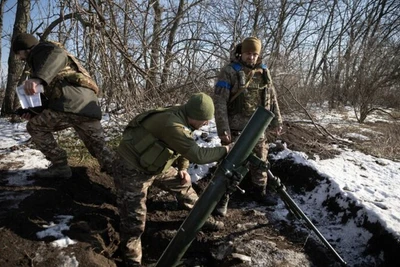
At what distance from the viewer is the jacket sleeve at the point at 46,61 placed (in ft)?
9.50

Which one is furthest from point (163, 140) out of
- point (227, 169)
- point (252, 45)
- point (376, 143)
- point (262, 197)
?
point (376, 143)

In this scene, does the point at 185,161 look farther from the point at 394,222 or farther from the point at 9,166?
the point at 9,166

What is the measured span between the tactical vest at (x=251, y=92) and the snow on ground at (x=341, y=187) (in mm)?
1273

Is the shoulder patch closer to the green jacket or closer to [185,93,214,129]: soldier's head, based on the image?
Answer: the green jacket

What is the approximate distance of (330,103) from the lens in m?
11.5

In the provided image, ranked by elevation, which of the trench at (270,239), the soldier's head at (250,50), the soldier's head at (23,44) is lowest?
the trench at (270,239)

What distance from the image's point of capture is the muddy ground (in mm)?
2586

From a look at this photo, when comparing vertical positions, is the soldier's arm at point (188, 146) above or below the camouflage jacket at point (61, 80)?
below

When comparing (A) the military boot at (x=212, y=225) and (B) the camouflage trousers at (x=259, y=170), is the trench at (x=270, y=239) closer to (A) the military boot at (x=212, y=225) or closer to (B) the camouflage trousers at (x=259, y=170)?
(A) the military boot at (x=212, y=225)

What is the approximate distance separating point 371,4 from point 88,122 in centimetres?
1887

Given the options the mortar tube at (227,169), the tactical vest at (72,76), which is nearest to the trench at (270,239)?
the mortar tube at (227,169)

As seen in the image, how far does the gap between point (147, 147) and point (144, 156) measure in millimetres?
81

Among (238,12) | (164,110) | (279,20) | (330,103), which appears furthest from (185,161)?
(330,103)

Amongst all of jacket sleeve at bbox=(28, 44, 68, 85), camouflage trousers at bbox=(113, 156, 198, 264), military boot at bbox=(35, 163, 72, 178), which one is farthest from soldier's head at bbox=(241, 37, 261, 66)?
military boot at bbox=(35, 163, 72, 178)
